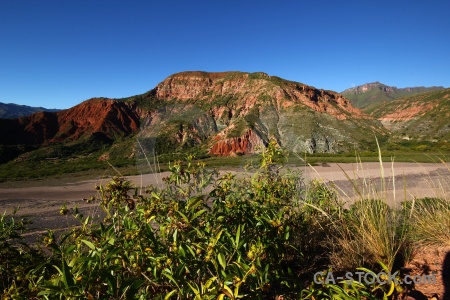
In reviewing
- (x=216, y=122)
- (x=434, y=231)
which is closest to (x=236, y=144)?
(x=216, y=122)

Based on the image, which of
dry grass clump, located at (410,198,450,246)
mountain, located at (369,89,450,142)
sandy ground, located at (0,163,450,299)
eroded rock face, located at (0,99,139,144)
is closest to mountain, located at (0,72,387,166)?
eroded rock face, located at (0,99,139,144)

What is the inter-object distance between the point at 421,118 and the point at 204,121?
6526 centimetres

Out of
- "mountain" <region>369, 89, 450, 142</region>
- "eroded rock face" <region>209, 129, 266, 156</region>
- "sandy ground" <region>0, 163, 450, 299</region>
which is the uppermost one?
"mountain" <region>369, 89, 450, 142</region>

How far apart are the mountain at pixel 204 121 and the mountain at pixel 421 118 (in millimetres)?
8203

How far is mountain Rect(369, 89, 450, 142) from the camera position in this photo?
68.4m

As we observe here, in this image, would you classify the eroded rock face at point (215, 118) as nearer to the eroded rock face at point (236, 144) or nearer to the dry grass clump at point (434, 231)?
the eroded rock face at point (236, 144)

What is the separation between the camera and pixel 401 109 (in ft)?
331

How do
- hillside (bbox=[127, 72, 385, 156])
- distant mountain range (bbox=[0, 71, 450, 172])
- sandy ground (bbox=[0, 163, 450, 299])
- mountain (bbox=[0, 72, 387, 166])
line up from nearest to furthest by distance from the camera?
sandy ground (bbox=[0, 163, 450, 299]), hillside (bbox=[127, 72, 385, 156]), mountain (bbox=[0, 72, 387, 166]), distant mountain range (bbox=[0, 71, 450, 172])

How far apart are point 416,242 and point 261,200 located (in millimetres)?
2159

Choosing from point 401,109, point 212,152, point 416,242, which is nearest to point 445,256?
point 416,242

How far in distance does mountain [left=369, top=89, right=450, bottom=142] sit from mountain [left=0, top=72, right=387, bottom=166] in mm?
8203

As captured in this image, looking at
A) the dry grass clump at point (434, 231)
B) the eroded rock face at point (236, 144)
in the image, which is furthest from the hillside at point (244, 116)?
the dry grass clump at point (434, 231)

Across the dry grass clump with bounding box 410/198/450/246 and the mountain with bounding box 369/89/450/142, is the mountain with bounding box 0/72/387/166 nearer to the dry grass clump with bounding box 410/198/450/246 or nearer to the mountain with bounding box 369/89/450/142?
the mountain with bounding box 369/89/450/142

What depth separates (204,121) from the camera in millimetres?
77188
